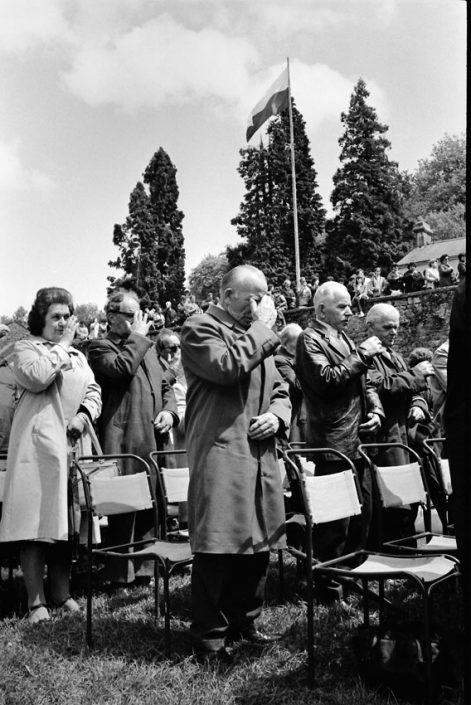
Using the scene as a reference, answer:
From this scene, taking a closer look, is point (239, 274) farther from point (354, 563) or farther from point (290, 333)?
point (290, 333)

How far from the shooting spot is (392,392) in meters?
5.70

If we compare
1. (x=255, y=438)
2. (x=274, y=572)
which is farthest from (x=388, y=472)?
(x=274, y=572)

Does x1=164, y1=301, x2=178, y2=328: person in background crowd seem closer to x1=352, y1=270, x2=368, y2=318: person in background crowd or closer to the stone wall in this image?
x1=352, y1=270, x2=368, y2=318: person in background crowd

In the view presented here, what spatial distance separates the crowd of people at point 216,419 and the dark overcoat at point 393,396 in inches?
0.4

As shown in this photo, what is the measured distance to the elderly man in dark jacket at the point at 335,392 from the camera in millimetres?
4664

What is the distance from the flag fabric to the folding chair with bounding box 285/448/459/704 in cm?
2881

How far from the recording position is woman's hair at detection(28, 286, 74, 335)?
4.72 metres

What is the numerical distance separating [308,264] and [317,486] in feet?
178

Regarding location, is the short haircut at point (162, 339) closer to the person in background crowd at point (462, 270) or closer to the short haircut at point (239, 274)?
the person in background crowd at point (462, 270)

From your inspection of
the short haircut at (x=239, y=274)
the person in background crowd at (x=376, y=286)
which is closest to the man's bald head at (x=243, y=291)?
the short haircut at (x=239, y=274)

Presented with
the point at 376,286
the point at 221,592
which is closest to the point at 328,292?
the point at 221,592

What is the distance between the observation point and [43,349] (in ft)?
15.1

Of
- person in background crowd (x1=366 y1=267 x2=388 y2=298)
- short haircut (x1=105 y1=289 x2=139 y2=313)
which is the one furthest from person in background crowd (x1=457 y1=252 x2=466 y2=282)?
person in background crowd (x1=366 y1=267 x2=388 y2=298)

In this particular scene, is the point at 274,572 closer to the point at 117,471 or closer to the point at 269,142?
the point at 117,471
